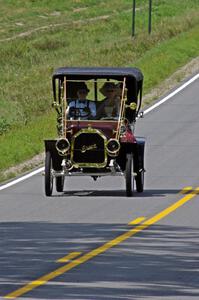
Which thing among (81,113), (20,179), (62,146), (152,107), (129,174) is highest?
(81,113)

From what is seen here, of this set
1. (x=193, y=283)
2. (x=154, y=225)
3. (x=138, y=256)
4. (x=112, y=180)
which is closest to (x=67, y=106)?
(x=112, y=180)

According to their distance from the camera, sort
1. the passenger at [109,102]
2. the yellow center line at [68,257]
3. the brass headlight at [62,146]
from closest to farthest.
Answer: the yellow center line at [68,257] → the brass headlight at [62,146] → the passenger at [109,102]

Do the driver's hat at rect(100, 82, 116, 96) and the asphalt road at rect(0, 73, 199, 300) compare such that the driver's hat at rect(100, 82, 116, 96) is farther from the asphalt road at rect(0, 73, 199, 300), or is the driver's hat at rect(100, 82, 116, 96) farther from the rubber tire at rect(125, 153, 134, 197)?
Answer: the asphalt road at rect(0, 73, 199, 300)

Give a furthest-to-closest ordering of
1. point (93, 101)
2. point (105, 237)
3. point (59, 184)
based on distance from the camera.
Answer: point (93, 101)
point (59, 184)
point (105, 237)

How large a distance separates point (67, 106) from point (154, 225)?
5099 millimetres

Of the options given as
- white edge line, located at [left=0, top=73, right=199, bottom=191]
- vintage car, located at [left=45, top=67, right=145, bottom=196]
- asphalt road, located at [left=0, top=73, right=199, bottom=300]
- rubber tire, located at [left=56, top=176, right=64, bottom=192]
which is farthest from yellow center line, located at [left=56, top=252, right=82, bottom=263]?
white edge line, located at [left=0, top=73, right=199, bottom=191]

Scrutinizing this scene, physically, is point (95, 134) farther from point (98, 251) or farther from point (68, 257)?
point (68, 257)

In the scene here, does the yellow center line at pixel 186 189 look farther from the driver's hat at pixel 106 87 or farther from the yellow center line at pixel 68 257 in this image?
the yellow center line at pixel 68 257

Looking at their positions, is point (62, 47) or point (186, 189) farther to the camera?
point (62, 47)

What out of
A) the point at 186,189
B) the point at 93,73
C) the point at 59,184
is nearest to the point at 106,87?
the point at 93,73

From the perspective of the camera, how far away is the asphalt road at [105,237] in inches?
467

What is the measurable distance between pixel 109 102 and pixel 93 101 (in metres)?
0.30

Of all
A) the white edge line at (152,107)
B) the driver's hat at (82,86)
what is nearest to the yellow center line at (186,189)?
the driver's hat at (82,86)

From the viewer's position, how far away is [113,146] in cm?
2028
